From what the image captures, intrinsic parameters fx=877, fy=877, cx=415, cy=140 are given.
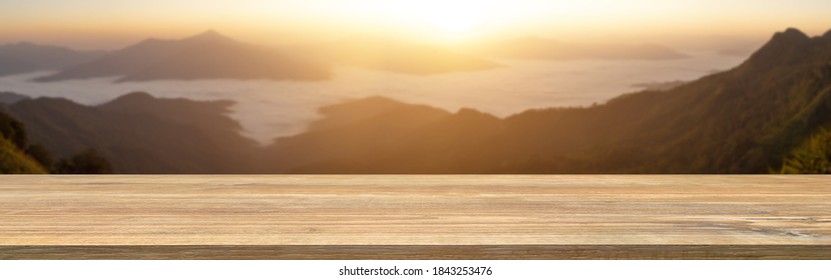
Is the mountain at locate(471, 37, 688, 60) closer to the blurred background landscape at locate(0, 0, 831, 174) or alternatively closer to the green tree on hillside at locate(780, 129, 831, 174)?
the blurred background landscape at locate(0, 0, 831, 174)

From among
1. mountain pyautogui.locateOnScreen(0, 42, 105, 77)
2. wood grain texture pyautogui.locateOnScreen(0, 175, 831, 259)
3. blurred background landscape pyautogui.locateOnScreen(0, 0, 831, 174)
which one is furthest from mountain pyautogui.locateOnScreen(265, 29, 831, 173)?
wood grain texture pyautogui.locateOnScreen(0, 175, 831, 259)

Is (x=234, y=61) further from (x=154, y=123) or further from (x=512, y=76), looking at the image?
(x=512, y=76)

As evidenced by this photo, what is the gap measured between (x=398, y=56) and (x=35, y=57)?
173cm

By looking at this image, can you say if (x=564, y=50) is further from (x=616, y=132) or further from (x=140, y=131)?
(x=140, y=131)

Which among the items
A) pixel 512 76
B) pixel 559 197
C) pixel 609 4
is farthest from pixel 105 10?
pixel 559 197

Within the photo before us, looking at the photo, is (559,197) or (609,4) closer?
(559,197)

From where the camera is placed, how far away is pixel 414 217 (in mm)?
1410

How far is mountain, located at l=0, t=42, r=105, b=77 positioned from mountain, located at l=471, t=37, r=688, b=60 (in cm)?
193

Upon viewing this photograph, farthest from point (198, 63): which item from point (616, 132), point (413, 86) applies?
point (616, 132)

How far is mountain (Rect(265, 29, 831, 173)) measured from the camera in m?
4.22

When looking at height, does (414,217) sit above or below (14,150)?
below

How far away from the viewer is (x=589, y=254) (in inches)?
46.4

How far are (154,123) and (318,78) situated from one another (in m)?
0.83

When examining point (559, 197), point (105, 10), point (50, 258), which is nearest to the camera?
point (50, 258)
